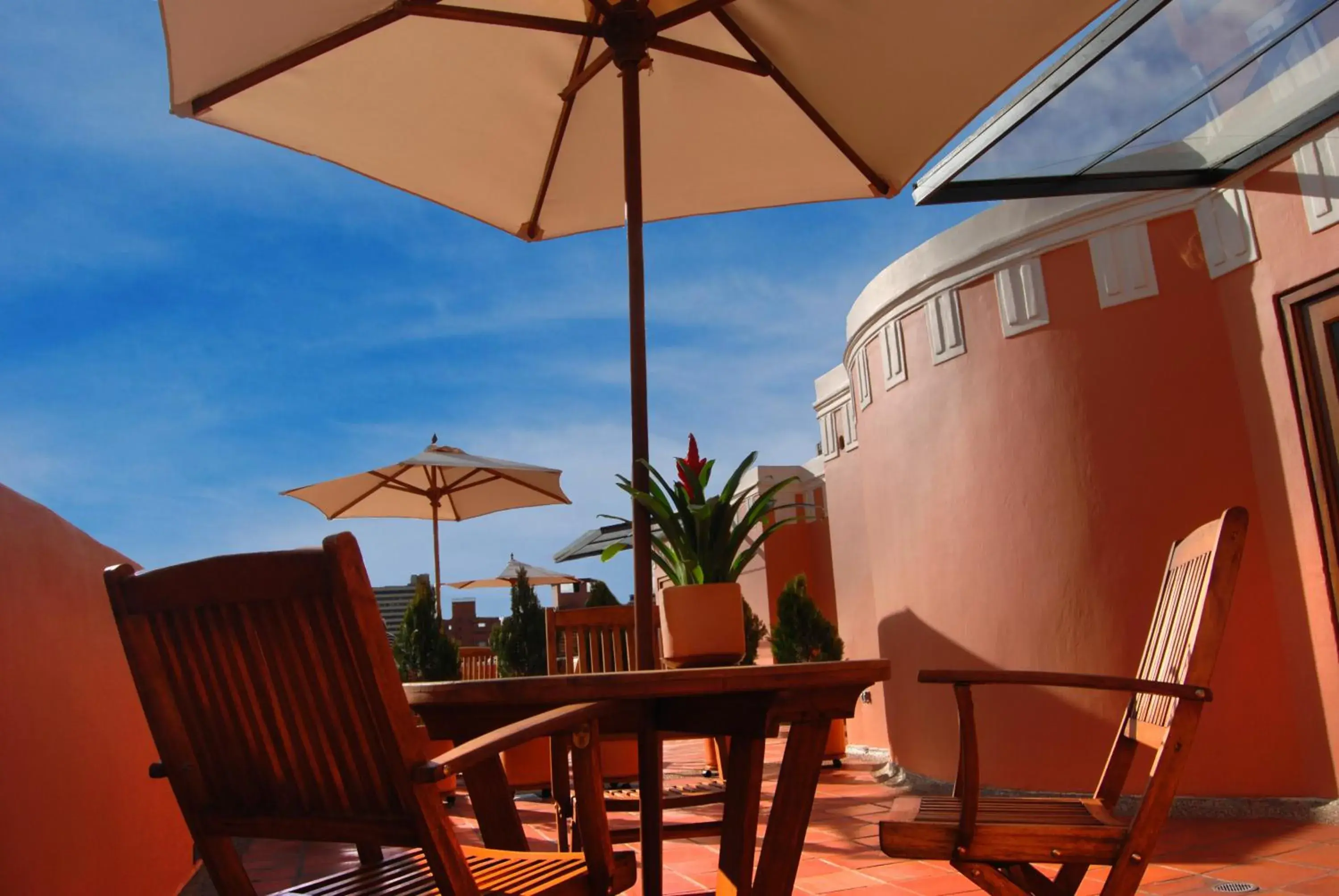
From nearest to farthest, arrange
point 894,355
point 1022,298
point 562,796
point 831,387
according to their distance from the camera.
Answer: point 562,796 < point 1022,298 < point 894,355 < point 831,387

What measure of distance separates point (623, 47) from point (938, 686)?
Result: 393 centimetres

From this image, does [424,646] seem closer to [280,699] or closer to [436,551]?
[436,551]

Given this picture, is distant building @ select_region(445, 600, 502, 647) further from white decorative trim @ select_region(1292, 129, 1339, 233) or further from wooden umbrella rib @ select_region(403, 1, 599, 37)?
wooden umbrella rib @ select_region(403, 1, 599, 37)

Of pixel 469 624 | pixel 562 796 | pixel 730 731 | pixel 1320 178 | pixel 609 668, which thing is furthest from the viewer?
pixel 469 624

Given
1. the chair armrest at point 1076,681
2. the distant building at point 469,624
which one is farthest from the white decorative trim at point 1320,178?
the distant building at point 469,624

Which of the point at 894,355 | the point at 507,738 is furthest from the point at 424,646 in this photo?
the point at 507,738

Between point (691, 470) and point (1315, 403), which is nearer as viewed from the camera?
point (691, 470)

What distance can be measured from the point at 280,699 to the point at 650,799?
0.72 m

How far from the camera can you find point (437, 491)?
26.0 feet

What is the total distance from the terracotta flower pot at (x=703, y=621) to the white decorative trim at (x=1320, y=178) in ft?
10.8

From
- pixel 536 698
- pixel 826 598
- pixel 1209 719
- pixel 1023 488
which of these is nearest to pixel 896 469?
pixel 1023 488

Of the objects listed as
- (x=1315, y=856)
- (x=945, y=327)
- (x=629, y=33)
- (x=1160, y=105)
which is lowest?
(x=1315, y=856)

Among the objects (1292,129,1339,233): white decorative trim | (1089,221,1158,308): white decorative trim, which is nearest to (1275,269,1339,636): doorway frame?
(1292,129,1339,233): white decorative trim

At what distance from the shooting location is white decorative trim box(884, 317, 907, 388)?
18.4 ft
